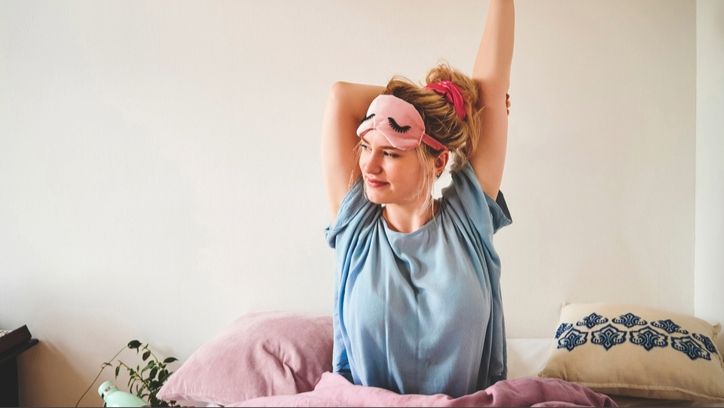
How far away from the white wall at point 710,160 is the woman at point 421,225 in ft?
3.19

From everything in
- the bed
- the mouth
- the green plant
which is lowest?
the green plant

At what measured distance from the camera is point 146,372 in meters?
2.24

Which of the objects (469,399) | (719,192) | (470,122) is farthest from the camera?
(719,192)

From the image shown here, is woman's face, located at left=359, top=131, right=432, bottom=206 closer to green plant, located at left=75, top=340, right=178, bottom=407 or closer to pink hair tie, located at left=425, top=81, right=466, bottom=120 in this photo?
pink hair tie, located at left=425, top=81, right=466, bottom=120

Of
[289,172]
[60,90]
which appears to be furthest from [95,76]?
[289,172]

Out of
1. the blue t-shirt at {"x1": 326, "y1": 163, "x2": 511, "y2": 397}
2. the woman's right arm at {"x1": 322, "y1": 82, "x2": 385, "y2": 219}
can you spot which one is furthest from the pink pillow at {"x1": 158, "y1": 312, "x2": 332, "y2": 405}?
the woman's right arm at {"x1": 322, "y1": 82, "x2": 385, "y2": 219}

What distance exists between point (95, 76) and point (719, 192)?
2187mm

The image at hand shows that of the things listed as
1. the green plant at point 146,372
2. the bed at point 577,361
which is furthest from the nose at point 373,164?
the green plant at point 146,372

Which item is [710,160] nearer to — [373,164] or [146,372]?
[373,164]

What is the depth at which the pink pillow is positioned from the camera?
1607 millimetres

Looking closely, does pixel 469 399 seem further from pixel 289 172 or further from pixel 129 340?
pixel 129 340

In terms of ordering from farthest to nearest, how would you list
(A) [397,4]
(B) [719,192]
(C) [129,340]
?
(C) [129,340], (A) [397,4], (B) [719,192]

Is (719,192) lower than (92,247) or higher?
higher

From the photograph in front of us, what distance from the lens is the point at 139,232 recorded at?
219 cm
